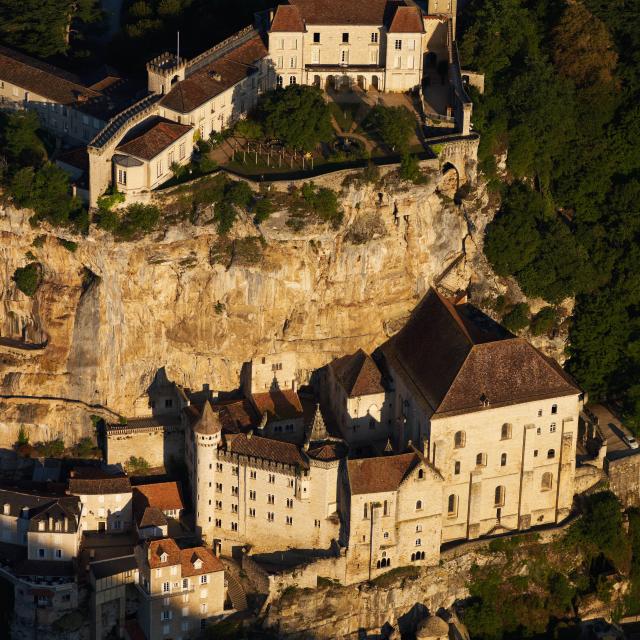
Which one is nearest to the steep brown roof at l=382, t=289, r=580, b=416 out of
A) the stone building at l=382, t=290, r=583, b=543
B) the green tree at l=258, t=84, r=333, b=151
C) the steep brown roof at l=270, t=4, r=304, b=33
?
the stone building at l=382, t=290, r=583, b=543

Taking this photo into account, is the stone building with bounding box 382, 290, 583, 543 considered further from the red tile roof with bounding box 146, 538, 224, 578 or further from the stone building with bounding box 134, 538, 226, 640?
the stone building with bounding box 134, 538, 226, 640

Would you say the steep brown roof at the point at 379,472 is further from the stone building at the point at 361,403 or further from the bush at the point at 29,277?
the bush at the point at 29,277

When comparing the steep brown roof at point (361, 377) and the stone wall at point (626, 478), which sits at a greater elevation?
the steep brown roof at point (361, 377)

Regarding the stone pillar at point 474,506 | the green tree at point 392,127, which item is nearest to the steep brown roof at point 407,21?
the green tree at point 392,127

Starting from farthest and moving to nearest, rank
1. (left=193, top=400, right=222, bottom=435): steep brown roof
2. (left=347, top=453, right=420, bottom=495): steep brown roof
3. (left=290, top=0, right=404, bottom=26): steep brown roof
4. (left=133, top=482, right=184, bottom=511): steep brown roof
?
(left=290, top=0, right=404, bottom=26): steep brown roof < (left=133, top=482, right=184, bottom=511): steep brown roof < (left=193, top=400, right=222, bottom=435): steep brown roof < (left=347, top=453, right=420, bottom=495): steep brown roof

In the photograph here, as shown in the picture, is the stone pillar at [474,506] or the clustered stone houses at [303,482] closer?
the clustered stone houses at [303,482]

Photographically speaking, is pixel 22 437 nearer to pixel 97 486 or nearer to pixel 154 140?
pixel 97 486

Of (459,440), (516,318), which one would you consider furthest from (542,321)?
(459,440)
